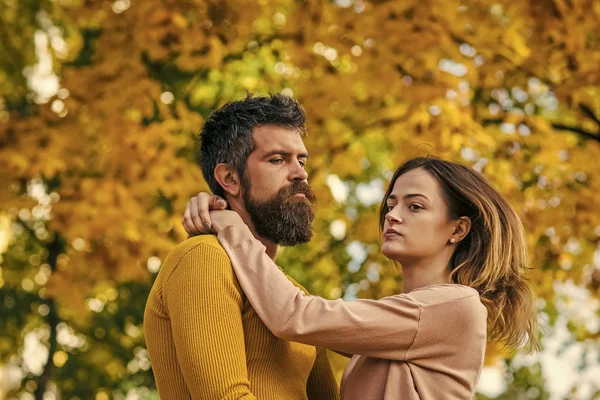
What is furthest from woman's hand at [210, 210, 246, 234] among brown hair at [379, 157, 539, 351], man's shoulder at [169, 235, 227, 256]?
brown hair at [379, 157, 539, 351]

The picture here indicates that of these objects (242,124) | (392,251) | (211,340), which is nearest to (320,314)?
(211,340)

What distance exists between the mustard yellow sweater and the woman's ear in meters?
0.69

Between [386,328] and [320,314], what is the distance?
0.76 ft

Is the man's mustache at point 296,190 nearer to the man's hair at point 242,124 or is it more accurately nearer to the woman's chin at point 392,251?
the man's hair at point 242,124

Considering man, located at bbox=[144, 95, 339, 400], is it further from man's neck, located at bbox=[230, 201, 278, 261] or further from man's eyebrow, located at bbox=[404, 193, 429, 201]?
man's eyebrow, located at bbox=[404, 193, 429, 201]

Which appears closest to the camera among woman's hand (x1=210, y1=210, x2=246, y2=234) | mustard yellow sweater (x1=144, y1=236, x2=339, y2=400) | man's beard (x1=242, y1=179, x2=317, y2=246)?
mustard yellow sweater (x1=144, y1=236, x2=339, y2=400)

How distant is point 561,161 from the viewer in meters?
7.45

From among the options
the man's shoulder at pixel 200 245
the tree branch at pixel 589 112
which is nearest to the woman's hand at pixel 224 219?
the man's shoulder at pixel 200 245

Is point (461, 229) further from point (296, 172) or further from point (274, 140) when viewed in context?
point (274, 140)

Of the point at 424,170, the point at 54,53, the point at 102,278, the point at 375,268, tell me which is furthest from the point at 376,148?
the point at 424,170

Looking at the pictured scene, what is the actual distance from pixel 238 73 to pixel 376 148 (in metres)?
2.28

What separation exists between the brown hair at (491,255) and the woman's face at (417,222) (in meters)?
0.04

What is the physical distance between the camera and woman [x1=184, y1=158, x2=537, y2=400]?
3273 millimetres

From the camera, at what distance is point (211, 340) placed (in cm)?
309
